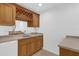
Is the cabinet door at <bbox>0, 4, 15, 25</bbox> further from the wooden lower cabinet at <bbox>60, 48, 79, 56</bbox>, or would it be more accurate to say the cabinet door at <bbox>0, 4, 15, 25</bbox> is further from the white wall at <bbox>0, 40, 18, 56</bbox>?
the wooden lower cabinet at <bbox>60, 48, 79, 56</bbox>

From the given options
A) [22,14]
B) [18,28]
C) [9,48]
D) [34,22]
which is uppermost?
[22,14]

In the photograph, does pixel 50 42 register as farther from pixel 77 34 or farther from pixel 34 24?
pixel 77 34

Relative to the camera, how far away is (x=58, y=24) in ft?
15.3

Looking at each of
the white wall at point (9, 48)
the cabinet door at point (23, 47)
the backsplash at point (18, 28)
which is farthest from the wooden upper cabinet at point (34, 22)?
the white wall at point (9, 48)

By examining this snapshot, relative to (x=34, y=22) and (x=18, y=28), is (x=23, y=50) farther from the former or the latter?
(x=34, y=22)

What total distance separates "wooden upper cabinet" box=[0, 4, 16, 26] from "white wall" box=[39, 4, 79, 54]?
6.81 ft

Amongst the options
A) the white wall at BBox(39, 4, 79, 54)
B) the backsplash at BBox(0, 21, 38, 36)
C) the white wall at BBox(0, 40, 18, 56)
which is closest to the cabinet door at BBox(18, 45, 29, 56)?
the white wall at BBox(0, 40, 18, 56)

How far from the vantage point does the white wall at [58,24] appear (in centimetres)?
390

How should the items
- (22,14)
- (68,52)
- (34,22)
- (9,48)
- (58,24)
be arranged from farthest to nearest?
(34,22), (58,24), (22,14), (9,48), (68,52)

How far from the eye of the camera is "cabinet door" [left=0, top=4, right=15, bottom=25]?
2.90 m

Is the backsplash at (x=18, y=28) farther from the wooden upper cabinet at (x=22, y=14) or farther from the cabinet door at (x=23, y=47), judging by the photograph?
the cabinet door at (x=23, y=47)

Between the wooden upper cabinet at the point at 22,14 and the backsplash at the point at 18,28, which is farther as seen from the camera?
the wooden upper cabinet at the point at 22,14

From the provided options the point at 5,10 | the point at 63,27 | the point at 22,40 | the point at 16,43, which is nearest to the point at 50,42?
the point at 63,27

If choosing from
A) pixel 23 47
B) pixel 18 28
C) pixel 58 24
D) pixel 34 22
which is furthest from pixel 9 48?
pixel 34 22
